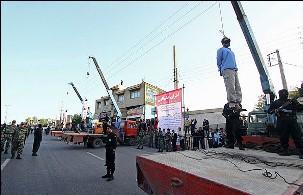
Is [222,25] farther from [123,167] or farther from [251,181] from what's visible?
[123,167]

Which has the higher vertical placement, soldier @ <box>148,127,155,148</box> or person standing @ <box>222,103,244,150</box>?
person standing @ <box>222,103,244,150</box>

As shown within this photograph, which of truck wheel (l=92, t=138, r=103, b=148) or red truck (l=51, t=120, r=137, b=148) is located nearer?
truck wheel (l=92, t=138, r=103, b=148)

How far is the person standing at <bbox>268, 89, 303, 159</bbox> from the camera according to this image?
4246 mm

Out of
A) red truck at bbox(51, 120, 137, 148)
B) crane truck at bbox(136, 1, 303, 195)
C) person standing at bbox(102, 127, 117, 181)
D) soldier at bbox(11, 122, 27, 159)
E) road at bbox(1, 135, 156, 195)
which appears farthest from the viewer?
red truck at bbox(51, 120, 137, 148)

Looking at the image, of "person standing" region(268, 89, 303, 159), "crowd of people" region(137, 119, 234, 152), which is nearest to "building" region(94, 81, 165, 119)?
"crowd of people" region(137, 119, 234, 152)

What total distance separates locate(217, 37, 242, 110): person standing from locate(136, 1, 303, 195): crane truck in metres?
1.47

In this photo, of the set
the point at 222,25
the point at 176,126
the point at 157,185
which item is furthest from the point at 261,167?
the point at 176,126

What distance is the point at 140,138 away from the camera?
Answer: 70.1ft

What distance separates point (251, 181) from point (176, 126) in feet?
47.0

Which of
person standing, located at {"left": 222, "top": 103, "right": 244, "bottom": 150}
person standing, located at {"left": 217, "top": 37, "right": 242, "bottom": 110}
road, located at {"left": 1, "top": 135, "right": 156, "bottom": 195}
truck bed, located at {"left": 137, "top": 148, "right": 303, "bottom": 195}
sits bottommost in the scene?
road, located at {"left": 1, "top": 135, "right": 156, "bottom": 195}

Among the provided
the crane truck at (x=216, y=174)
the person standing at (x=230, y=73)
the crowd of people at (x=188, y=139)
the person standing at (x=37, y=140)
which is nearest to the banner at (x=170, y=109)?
the crowd of people at (x=188, y=139)

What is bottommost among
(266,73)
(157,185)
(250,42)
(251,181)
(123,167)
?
(123,167)

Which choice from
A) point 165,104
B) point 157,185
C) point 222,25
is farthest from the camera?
point 165,104

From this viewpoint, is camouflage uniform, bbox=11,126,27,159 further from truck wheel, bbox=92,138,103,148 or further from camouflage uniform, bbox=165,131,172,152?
camouflage uniform, bbox=165,131,172,152
